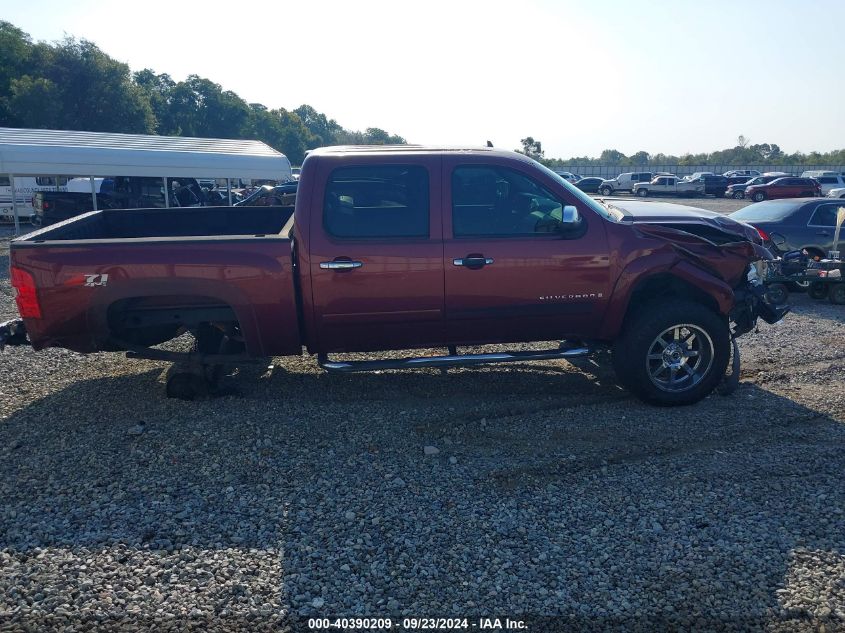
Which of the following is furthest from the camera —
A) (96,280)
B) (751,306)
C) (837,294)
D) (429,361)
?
(837,294)

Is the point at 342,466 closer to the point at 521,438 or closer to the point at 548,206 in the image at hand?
the point at 521,438

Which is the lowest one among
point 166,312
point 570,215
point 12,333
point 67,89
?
point 12,333

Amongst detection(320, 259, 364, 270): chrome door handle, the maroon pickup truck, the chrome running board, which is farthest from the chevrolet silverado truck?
detection(320, 259, 364, 270): chrome door handle

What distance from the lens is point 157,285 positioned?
527 centimetres

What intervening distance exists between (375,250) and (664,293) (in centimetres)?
253

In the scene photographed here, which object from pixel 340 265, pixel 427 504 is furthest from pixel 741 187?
pixel 427 504

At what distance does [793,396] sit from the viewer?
20.5 feet

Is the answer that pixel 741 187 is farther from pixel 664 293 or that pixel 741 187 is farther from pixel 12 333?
pixel 12 333

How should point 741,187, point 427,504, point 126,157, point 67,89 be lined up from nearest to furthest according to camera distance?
point 427,504
point 126,157
point 741,187
point 67,89

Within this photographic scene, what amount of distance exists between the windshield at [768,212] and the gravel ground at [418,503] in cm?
585

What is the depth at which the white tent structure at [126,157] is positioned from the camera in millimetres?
19062

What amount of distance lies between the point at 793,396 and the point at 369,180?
4.08m

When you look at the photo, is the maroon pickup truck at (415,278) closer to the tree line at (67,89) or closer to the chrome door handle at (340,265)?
the chrome door handle at (340,265)

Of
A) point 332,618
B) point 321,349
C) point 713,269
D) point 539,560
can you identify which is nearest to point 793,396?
point 713,269
